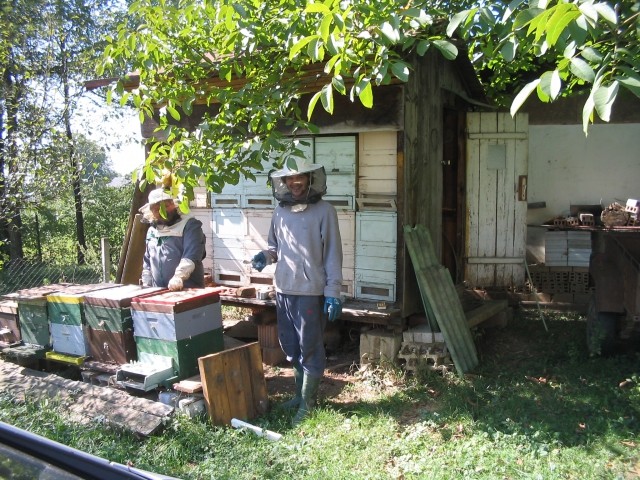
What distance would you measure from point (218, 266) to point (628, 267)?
4523 millimetres

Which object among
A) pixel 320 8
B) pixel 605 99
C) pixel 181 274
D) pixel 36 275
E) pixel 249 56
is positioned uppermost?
pixel 249 56

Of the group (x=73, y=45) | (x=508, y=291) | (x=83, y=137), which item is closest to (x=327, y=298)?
(x=508, y=291)

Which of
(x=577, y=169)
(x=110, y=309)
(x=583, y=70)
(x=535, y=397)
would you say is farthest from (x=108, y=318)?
(x=577, y=169)

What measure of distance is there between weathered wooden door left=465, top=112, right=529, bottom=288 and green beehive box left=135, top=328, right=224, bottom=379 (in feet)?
12.9

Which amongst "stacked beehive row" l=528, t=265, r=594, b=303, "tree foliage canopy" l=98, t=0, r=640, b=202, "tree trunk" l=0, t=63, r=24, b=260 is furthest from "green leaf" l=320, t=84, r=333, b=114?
"stacked beehive row" l=528, t=265, r=594, b=303

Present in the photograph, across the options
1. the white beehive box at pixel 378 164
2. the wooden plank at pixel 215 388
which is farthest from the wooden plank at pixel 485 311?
the wooden plank at pixel 215 388

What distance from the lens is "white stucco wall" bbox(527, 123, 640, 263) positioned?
786 cm

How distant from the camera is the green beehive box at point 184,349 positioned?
4539mm

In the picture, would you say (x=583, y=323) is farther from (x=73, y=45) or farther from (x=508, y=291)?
(x=73, y=45)

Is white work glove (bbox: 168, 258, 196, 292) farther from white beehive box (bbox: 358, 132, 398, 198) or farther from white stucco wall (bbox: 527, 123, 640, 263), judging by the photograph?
white stucco wall (bbox: 527, 123, 640, 263)

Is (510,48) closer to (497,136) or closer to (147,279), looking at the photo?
(147,279)

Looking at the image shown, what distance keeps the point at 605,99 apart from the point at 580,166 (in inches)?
259

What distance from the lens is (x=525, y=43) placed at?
10.5 ft

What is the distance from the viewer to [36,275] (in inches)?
421
